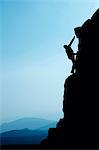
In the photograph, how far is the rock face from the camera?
922 inches

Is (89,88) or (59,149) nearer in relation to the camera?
(59,149)

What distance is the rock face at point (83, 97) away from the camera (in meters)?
23.4

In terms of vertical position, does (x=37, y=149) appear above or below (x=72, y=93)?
below

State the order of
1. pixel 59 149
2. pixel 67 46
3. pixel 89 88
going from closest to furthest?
pixel 59 149 < pixel 89 88 < pixel 67 46

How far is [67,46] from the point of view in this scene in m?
30.6

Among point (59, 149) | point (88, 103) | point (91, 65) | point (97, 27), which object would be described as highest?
point (97, 27)

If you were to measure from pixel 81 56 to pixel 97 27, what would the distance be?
342cm

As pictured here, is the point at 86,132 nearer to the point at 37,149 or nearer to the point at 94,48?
the point at 94,48

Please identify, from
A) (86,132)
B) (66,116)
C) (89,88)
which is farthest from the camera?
(66,116)

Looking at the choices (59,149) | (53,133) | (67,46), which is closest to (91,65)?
(67,46)

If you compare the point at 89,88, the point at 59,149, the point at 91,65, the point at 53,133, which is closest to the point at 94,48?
the point at 91,65

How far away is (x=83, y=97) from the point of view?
25.5 m

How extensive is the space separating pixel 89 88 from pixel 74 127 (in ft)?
13.0

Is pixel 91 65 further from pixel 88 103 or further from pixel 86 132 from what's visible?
pixel 86 132
